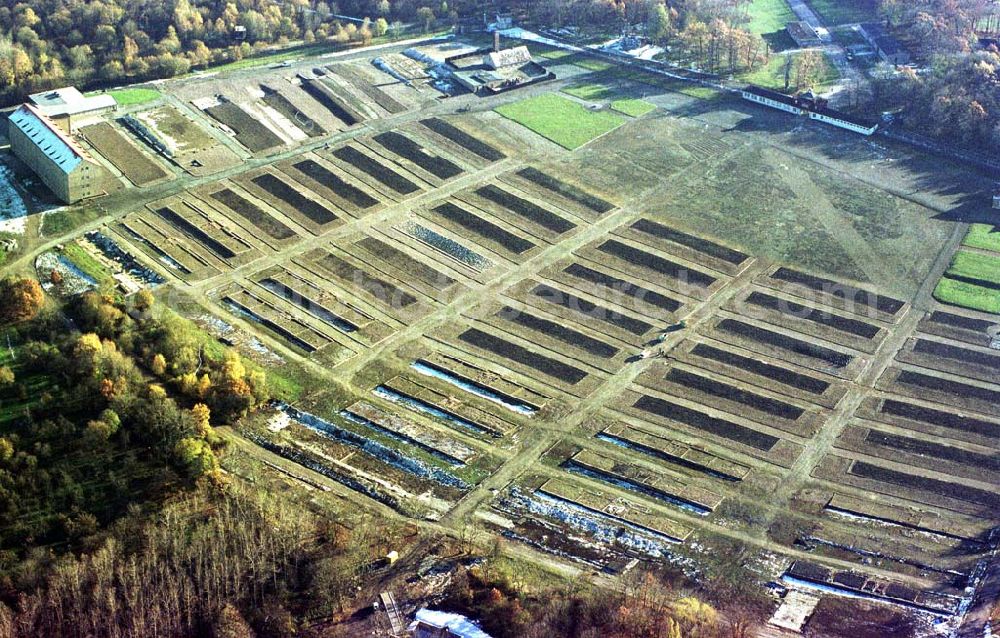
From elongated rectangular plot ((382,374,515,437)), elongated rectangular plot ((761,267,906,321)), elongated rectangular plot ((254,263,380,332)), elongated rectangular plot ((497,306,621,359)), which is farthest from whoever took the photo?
elongated rectangular plot ((761,267,906,321))

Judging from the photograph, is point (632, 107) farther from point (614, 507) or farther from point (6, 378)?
point (6, 378)

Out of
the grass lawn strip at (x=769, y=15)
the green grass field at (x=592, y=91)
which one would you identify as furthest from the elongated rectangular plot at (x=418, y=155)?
the grass lawn strip at (x=769, y=15)

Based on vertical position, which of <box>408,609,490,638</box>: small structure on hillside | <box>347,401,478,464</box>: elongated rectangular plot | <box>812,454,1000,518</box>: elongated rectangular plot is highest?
<box>347,401,478,464</box>: elongated rectangular plot

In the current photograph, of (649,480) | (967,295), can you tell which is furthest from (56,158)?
(967,295)

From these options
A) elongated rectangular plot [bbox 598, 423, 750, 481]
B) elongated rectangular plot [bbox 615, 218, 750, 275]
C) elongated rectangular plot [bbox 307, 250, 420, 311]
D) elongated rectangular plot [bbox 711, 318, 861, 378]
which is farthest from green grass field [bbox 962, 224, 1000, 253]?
elongated rectangular plot [bbox 307, 250, 420, 311]

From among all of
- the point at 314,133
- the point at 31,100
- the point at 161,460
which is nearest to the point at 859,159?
the point at 314,133

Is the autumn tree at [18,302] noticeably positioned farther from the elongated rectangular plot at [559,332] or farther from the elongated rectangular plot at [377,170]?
the elongated rectangular plot at [559,332]

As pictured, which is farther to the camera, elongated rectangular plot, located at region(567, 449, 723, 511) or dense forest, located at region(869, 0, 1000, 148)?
dense forest, located at region(869, 0, 1000, 148)

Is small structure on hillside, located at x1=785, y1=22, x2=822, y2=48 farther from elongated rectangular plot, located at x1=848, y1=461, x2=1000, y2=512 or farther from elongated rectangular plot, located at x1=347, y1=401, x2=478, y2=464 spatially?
elongated rectangular plot, located at x1=347, y1=401, x2=478, y2=464
